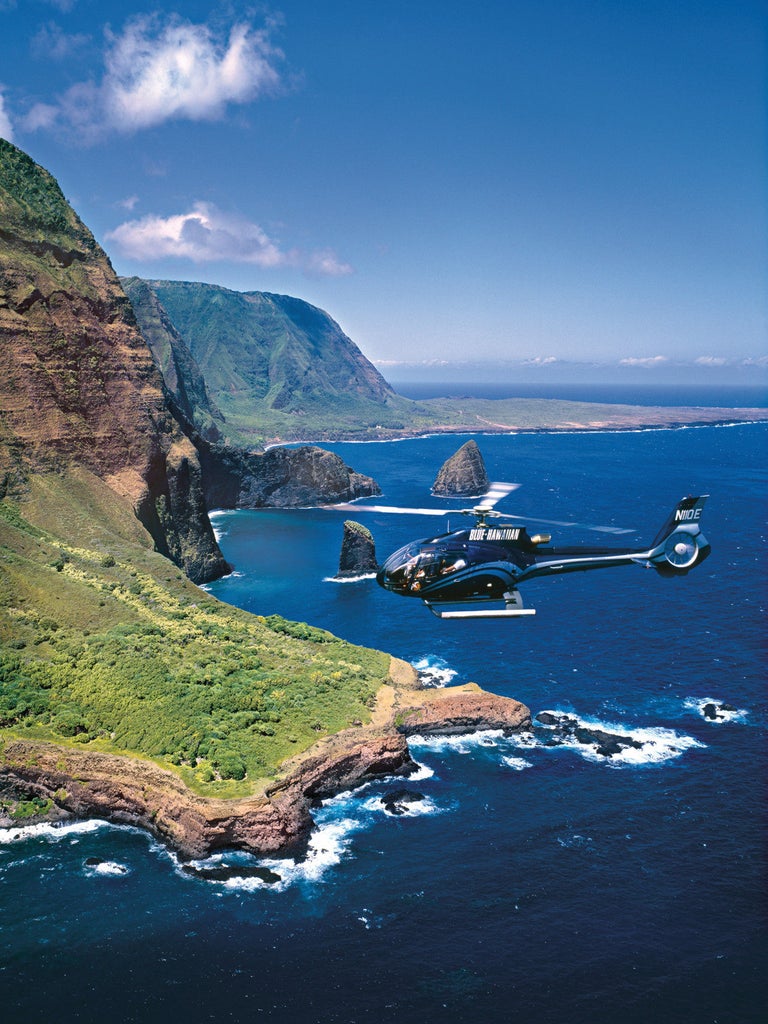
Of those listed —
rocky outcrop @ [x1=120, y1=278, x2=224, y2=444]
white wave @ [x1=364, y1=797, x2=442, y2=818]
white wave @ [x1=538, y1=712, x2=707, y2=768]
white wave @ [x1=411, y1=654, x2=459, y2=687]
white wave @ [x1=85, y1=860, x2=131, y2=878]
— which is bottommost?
white wave @ [x1=85, y1=860, x2=131, y2=878]

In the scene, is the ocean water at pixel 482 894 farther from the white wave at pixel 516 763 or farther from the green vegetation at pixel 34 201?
the green vegetation at pixel 34 201

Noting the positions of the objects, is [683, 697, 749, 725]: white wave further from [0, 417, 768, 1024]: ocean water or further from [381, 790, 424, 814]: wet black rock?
[381, 790, 424, 814]: wet black rock

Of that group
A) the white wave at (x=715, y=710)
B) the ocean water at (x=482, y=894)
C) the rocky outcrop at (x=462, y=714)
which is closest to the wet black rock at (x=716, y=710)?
the white wave at (x=715, y=710)

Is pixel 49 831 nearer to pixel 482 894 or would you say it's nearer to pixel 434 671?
pixel 482 894

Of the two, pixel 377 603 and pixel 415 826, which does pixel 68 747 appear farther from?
pixel 377 603

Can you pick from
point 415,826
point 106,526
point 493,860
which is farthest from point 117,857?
point 106,526

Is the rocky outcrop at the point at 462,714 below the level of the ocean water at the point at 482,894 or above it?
above

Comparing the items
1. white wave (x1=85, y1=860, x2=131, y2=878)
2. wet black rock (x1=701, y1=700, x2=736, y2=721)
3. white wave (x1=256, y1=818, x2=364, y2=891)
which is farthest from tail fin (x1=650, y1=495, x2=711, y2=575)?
wet black rock (x1=701, y1=700, x2=736, y2=721)
